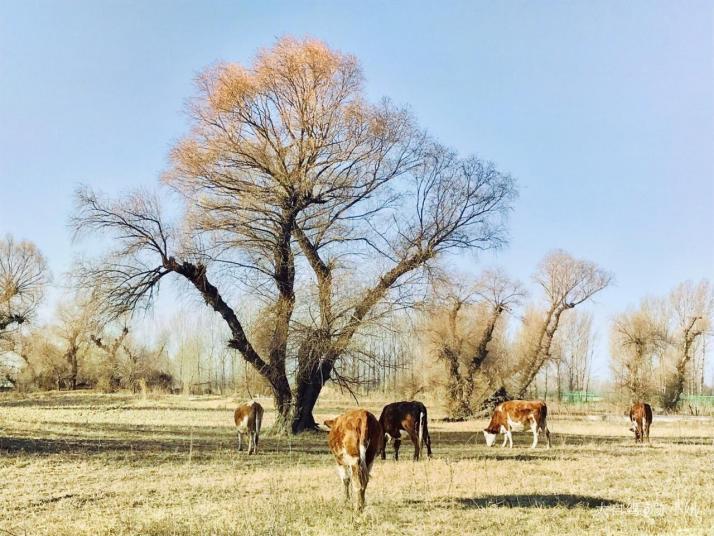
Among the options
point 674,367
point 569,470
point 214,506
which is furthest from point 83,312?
point 674,367

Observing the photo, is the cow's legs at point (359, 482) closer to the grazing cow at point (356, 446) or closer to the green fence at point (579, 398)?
the grazing cow at point (356, 446)

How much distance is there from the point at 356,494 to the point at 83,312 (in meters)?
16.4

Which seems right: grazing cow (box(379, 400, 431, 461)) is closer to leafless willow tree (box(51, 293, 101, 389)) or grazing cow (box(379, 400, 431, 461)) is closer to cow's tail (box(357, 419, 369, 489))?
cow's tail (box(357, 419, 369, 489))

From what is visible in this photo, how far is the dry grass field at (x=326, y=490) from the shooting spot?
317 inches

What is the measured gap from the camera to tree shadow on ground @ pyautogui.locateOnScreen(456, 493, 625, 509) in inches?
362

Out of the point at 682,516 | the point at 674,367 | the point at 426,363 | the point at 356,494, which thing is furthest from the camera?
the point at 674,367

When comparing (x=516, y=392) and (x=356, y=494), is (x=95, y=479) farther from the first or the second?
(x=516, y=392)

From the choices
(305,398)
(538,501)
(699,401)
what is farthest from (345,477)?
(699,401)

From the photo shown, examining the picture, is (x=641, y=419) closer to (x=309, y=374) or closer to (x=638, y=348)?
(x=309, y=374)

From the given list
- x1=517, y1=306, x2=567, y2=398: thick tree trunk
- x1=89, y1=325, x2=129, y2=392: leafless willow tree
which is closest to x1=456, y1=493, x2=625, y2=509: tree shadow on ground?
x1=517, y1=306, x2=567, y2=398: thick tree trunk

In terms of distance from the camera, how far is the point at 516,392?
4131 cm

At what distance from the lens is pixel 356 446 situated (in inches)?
366

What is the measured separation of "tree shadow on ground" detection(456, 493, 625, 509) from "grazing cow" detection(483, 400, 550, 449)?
10157mm

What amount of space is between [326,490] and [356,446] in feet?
6.24
